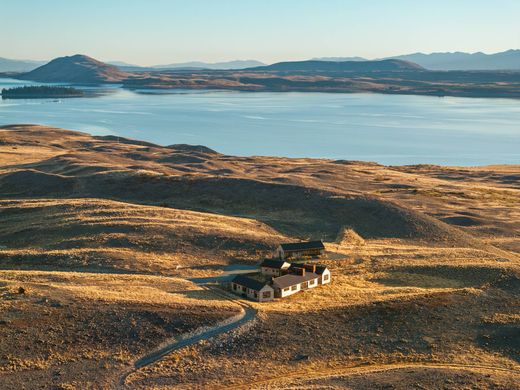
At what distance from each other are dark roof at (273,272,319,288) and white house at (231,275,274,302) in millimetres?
1186

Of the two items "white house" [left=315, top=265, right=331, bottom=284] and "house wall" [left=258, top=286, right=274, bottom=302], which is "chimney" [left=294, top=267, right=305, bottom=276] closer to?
"white house" [left=315, top=265, right=331, bottom=284]

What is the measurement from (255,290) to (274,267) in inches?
257

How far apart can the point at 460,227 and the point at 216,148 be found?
111m

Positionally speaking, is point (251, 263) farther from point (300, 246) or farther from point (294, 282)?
point (294, 282)

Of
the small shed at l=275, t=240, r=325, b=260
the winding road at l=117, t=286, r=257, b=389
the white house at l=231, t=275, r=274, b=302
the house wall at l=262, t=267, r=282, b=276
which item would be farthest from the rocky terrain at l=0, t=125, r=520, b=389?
the house wall at l=262, t=267, r=282, b=276

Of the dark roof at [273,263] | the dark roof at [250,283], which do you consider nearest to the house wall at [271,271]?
the dark roof at [273,263]

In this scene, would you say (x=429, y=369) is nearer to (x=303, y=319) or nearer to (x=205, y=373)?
(x=303, y=319)

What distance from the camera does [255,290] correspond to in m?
43.3

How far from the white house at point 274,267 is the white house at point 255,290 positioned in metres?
4.82

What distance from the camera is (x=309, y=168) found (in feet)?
378

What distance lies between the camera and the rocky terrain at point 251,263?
33.6m

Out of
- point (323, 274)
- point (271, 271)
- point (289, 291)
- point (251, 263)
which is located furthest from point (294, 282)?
point (251, 263)

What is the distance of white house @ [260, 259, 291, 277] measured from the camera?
161 feet

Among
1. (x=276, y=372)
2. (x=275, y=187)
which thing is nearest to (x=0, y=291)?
(x=276, y=372)
